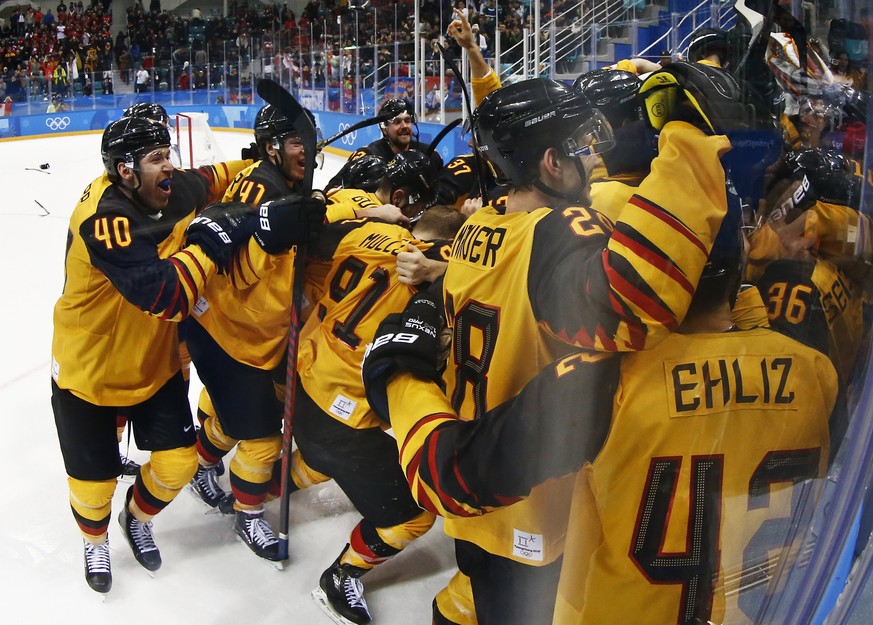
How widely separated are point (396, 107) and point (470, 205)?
247 millimetres

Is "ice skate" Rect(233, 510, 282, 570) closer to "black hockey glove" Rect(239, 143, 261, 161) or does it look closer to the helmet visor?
"black hockey glove" Rect(239, 143, 261, 161)

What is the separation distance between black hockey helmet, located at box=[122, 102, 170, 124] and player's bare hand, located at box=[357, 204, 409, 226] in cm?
40

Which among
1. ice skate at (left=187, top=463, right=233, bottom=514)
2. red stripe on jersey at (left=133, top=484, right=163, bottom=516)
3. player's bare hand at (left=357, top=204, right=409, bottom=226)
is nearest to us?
player's bare hand at (left=357, top=204, right=409, bottom=226)

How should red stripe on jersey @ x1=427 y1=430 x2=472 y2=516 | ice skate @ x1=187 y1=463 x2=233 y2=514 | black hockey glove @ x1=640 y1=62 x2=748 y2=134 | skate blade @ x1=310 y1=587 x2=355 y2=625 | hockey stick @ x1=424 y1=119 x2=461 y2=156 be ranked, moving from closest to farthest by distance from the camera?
black hockey glove @ x1=640 y1=62 x2=748 y2=134, red stripe on jersey @ x1=427 y1=430 x2=472 y2=516, hockey stick @ x1=424 y1=119 x2=461 y2=156, skate blade @ x1=310 y1=587 x2=355 y2=625, ice skate @ x1=187 y1=463 x2=233 y2=514

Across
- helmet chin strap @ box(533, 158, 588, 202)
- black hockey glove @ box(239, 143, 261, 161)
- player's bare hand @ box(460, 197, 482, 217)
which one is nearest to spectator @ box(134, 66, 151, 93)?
black hockey glove @ box(239, 143, 261, 161)

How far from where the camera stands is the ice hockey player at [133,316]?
1399 mm

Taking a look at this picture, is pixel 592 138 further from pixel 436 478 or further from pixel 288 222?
pixel 288 222

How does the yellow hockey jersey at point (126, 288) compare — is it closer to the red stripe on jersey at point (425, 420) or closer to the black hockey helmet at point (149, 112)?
the black hockey helmet at point (149, 112)

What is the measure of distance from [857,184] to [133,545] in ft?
5.46

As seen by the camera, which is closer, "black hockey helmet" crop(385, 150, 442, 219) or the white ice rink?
the white ice rink

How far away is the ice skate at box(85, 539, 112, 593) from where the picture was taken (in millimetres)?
1625

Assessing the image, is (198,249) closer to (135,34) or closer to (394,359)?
(135,34)

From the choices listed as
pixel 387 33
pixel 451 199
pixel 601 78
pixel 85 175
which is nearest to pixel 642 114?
pixel 601 78

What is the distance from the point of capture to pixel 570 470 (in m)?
0.55
